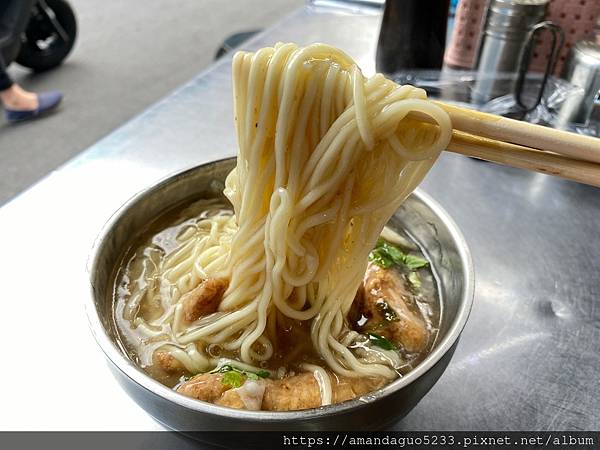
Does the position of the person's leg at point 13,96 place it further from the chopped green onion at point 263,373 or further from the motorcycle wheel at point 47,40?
the chopped green onion at point 263,373

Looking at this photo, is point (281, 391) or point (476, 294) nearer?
point (281, 391)

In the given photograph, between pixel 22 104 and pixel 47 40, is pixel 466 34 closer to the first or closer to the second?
pixel 22 104

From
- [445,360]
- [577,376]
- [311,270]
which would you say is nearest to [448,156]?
[577,376]

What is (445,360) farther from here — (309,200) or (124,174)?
(124,174)

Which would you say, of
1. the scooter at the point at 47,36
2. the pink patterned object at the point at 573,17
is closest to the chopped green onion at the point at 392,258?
the pink patterned object at the point at 573,17

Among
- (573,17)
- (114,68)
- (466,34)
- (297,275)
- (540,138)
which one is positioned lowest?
(114,68)

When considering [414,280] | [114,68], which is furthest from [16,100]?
[414,280]
